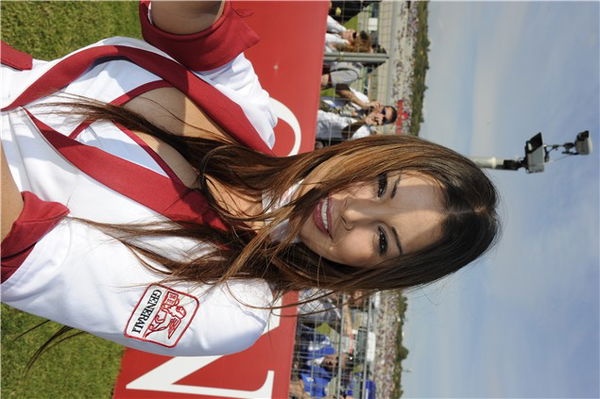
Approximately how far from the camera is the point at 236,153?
1.39 m

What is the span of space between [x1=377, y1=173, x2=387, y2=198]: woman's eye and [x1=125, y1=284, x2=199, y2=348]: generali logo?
26.8 inches

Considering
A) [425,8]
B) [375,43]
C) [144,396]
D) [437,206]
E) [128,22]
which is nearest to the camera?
[437,206]

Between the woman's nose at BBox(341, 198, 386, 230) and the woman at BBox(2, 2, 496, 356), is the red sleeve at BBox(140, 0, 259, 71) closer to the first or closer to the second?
the woman at BBox(2, 2, 496, 356)

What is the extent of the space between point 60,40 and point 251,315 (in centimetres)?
323

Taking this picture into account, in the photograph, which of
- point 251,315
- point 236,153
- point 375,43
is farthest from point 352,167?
point 375,43

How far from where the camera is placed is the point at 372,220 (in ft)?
4.90

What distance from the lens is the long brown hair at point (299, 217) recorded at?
119 cm

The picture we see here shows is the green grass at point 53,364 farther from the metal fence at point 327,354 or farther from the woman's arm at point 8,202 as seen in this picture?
the metal fence at point 327,354

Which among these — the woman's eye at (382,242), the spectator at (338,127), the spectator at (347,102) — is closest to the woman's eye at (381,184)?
the woman's eye at (382,242)

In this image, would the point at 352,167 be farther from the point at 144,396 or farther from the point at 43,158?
the point at 144,396

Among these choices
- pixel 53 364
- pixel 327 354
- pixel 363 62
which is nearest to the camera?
pixel 53 364

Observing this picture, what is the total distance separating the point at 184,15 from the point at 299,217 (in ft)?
2.13

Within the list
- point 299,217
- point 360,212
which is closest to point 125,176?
point 299,217

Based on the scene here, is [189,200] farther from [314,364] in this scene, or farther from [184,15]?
[314,364]
